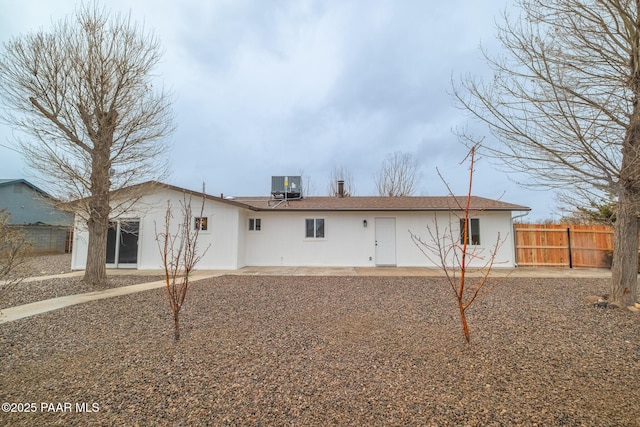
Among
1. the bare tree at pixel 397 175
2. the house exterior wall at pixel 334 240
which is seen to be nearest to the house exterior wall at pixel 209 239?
the house exterior wall at pixel 334 240

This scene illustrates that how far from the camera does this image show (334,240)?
12898 mm

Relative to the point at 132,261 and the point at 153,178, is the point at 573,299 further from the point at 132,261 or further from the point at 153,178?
the point at 132,261

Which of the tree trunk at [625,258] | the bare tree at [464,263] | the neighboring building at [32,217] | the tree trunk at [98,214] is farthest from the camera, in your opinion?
the neighboring building at [32,217]

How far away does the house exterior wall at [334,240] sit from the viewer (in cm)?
1272

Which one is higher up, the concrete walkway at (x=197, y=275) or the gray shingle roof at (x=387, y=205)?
the gray shingle roof at (x=387, y=205)

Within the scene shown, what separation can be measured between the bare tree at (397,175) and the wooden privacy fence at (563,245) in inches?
448

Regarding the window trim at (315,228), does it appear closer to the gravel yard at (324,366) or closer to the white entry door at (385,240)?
the white entry door at (385,240)

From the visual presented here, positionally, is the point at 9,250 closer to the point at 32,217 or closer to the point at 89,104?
the point at 89,104

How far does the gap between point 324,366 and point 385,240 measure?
1009cm

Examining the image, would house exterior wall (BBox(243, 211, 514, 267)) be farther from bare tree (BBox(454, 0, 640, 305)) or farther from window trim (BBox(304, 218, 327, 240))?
bare tree (BBox(454, 0, 640, 305))

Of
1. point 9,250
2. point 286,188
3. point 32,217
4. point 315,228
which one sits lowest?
point 9,250

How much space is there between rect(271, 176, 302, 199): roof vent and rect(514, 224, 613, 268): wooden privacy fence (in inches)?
408

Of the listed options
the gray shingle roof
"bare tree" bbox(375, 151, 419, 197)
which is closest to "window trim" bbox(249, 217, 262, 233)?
the gray shingle roof

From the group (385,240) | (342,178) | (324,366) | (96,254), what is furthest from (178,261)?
(342,178)
